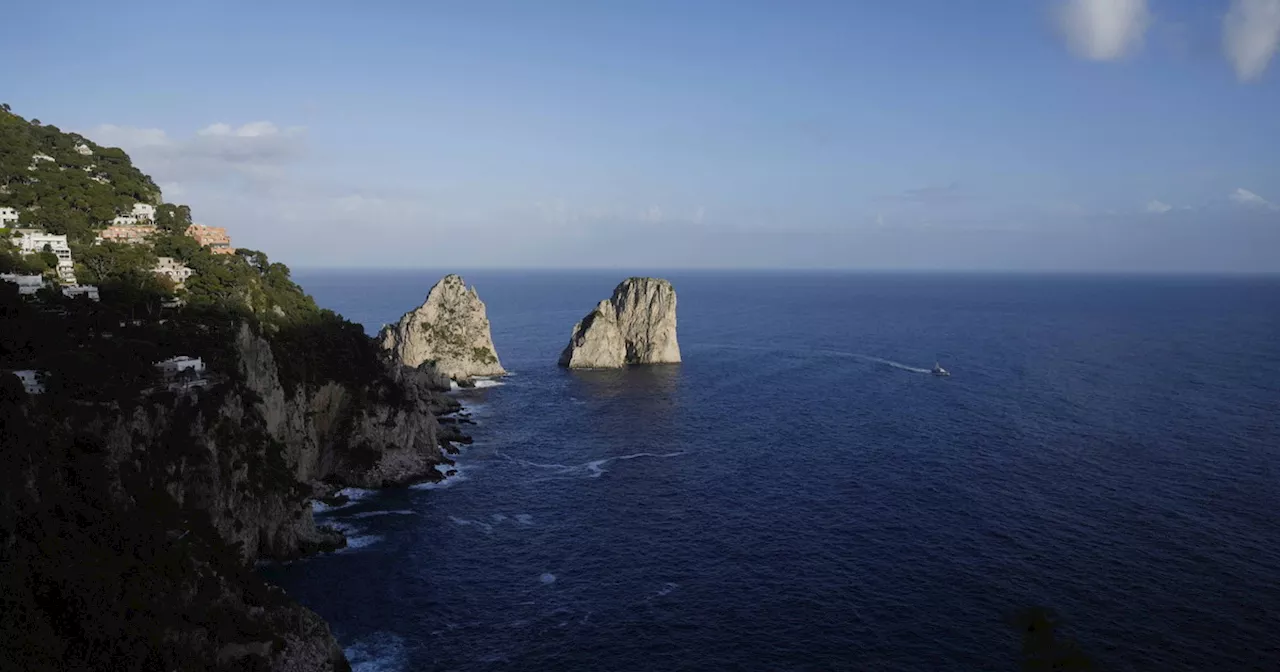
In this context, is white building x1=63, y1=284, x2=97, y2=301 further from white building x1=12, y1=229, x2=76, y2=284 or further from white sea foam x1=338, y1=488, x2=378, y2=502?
white sea foam x1=338, y1=488, x2=378, y2=502

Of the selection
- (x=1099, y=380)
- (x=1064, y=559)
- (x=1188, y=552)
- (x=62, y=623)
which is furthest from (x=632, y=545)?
(x=1099, y=380)

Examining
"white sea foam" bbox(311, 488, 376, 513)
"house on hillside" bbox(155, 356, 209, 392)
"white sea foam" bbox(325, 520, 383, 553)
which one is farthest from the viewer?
"white sea foam" bbox(311, 488, 376, 513)

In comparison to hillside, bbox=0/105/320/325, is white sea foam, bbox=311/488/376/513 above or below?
below

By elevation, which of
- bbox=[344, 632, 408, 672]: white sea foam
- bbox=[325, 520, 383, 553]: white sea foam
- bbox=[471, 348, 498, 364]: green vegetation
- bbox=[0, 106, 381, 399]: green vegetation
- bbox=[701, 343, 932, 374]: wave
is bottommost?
bbox=[344, 632, 408, 672]: white sea foam

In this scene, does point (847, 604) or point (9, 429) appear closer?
point (9, 429)

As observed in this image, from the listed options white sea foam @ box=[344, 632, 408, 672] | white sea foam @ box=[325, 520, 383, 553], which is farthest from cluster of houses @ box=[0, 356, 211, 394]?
white sea foam @ box=[344, 632, 408, 672]

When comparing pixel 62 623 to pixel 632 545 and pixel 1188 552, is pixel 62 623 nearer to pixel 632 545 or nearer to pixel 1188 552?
pixel 632 545

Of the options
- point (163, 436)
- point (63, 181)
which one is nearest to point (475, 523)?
point (163, 436)

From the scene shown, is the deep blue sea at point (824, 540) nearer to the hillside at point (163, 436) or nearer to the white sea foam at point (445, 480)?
the white sea foam at point (445, 480)
